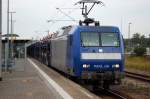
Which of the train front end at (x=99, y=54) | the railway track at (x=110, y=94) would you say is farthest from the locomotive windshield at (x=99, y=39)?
the railway track at (x=110, y=94)

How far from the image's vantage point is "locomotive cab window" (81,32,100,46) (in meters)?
23.0

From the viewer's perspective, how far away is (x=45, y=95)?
17.5 metres

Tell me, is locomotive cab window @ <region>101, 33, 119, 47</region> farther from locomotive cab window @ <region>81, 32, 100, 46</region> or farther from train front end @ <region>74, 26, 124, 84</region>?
locomotive cab window @ <region>81, 32, 100, 46</region>

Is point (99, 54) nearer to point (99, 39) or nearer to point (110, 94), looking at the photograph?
point (99, 39)

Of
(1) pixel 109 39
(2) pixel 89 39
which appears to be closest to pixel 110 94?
(1) pixel 109 39

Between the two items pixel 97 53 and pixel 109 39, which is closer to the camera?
pixel 97 53

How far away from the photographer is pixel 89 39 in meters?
23.2

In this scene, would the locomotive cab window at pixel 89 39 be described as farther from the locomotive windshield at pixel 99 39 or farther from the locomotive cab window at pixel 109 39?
the locomotive cab window at pixel 109 39

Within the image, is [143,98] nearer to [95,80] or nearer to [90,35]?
[95,80]

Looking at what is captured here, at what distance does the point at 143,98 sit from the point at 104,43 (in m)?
3.97

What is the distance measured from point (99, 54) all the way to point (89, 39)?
3.25 feet

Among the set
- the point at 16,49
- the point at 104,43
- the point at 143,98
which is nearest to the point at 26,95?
the point at 143,98

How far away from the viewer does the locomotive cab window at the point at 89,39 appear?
2298 centimetres

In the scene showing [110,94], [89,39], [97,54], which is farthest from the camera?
[89,39]
